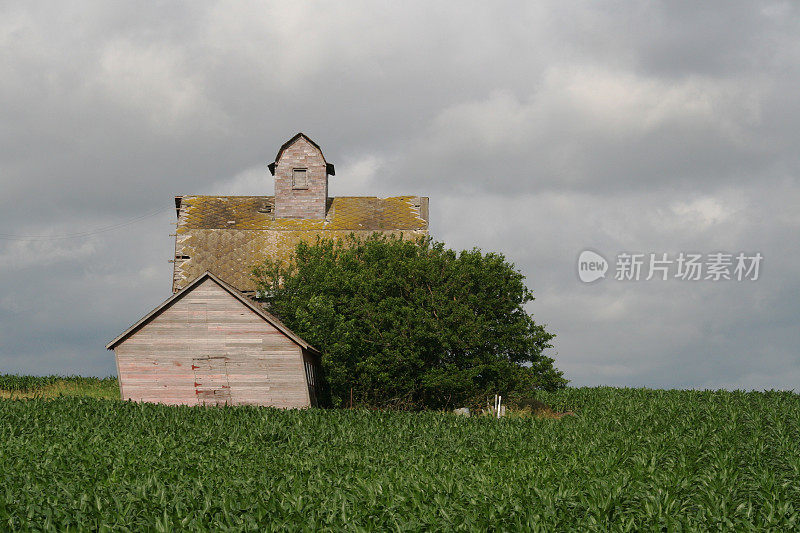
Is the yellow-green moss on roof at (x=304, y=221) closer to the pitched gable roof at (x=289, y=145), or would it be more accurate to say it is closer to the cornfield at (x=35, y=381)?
the pitched gable roof at (x=289, y=145)

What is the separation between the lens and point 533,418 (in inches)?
1169

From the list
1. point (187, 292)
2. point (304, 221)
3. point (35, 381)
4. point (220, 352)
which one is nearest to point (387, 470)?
point (220, 352)

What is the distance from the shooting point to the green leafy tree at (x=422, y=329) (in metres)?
35.8

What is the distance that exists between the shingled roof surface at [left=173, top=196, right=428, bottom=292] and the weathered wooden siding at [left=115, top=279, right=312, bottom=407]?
10522 mm

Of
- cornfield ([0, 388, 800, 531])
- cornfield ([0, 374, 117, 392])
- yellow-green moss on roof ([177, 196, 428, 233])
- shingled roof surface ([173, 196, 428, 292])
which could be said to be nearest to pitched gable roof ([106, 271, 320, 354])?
cornfield ([0, 388, 800, 531])

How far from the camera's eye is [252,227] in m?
46.2

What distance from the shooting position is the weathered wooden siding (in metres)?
31.9

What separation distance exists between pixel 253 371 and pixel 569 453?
51.5 ft

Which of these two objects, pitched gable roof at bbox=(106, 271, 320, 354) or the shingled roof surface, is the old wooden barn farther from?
the shingled roof surface

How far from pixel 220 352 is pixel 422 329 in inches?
375

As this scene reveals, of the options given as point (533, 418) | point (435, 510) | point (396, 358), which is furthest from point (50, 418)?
point (435, 510)

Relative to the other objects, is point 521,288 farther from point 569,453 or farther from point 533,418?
point 569,453

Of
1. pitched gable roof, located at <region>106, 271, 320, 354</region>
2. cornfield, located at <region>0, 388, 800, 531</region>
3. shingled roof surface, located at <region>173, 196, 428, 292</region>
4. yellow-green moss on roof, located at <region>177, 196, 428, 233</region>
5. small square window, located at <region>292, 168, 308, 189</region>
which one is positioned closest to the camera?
cornfield, located at <region>0, 388, 800, 531</region>

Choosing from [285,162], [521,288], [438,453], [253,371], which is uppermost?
[285,162]
